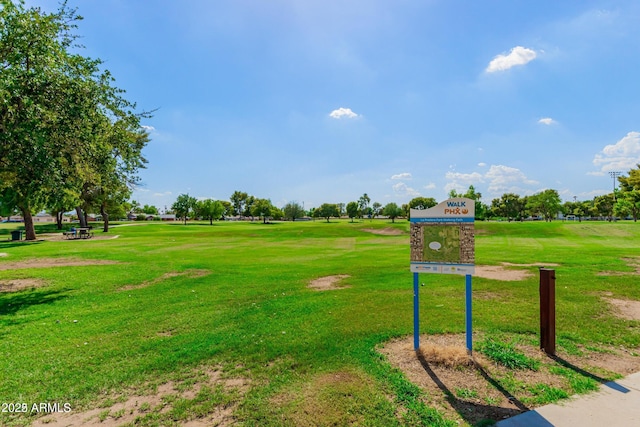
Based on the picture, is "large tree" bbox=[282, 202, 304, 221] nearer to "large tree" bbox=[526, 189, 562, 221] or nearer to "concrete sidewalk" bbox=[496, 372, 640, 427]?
"large tree" bbox=[526, 189, 562, 221]

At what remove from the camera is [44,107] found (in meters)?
9.90

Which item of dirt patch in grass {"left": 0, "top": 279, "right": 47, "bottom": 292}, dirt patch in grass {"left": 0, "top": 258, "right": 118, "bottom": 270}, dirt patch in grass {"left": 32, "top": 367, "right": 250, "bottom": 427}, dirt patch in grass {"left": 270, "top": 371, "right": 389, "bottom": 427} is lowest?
dirt patch in grass {"left": 32, "top": 367, "right": 250, "bottom": 427}

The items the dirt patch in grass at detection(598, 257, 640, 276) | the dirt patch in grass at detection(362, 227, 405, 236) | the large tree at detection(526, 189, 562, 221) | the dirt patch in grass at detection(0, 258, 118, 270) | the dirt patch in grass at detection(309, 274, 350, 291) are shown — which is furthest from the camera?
the large tree at detection(526, 189, 562, 221)

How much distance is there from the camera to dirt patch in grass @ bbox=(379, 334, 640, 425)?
395cm

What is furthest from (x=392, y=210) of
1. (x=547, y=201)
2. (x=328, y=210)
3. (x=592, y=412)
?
(x=592, y=412)

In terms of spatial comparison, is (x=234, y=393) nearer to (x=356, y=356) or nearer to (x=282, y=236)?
(x=356, y=356)

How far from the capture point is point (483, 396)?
165 inches

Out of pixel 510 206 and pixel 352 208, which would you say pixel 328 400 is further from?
pixel 510 206

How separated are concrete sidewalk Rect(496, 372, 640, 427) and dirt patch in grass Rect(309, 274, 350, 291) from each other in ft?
23.1

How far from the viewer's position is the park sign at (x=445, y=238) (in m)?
5.34

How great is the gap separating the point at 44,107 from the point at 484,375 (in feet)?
43.9

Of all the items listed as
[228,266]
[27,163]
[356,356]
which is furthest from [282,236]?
[356,356]

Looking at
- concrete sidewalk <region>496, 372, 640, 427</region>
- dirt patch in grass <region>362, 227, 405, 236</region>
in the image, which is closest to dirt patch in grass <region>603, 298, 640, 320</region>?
concrete sidewalk <region>496, 372, 640, 427</region>

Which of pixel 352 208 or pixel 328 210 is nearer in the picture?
pixel 352 208
